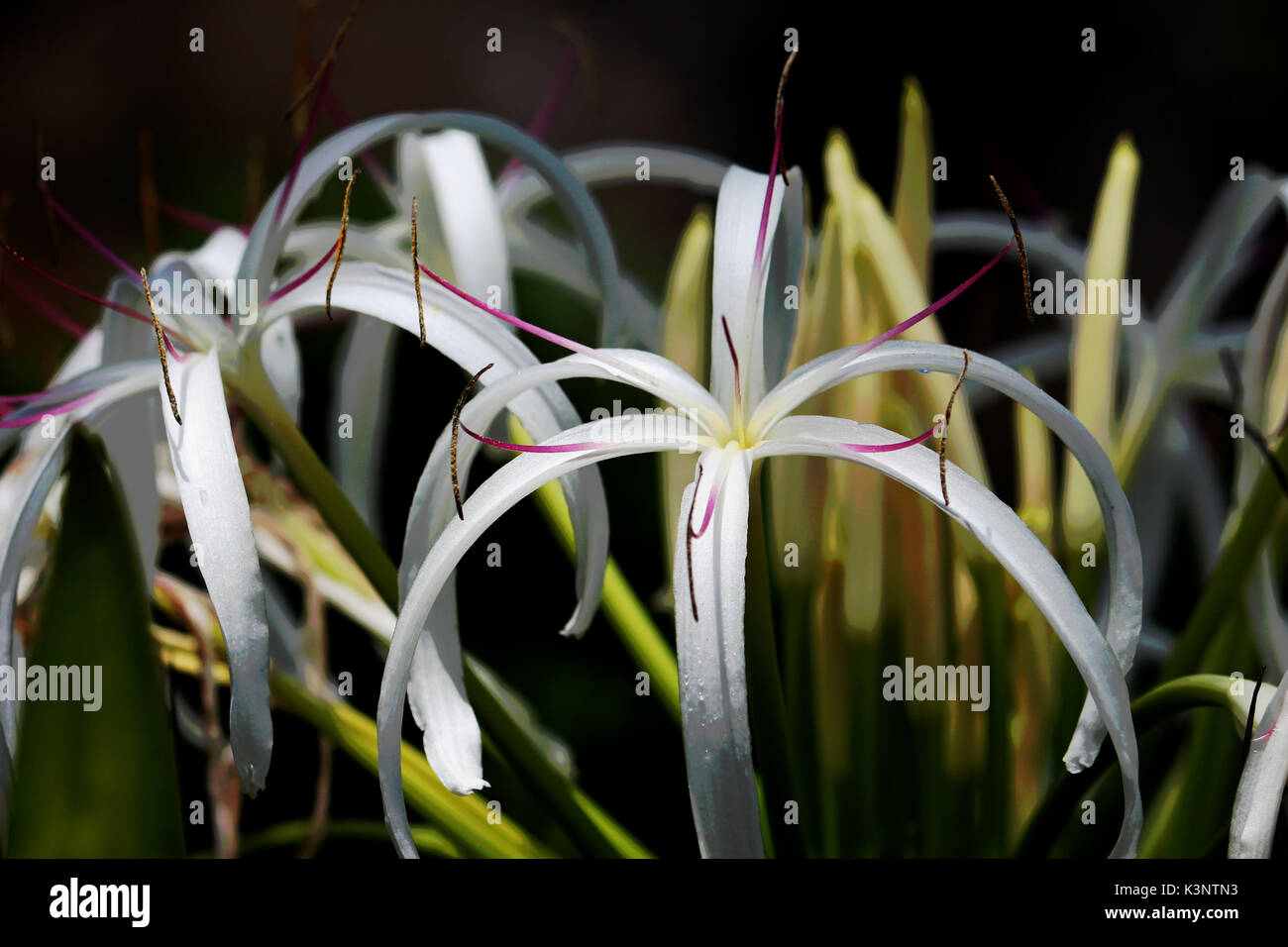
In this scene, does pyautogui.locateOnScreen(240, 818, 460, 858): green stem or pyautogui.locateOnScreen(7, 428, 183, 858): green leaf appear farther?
pyautogui.locateOnScreen(240, 818, 460, 858): green stem

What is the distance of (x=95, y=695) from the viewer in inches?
11.3

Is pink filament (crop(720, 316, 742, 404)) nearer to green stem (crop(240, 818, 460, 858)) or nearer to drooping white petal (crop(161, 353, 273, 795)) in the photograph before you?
drooping white petal (crop(161, 353, 273, 795))

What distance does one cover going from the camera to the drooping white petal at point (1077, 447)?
11.9 inches

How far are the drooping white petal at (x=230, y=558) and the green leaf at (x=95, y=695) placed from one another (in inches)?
0.8

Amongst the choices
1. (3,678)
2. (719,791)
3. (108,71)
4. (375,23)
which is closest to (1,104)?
(108,71)

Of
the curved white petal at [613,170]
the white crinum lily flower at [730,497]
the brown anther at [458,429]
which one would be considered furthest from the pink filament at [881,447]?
the curved white petal at [613,170]

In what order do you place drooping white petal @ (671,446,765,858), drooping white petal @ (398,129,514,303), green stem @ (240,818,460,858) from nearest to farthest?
drooping white petal @ (671,446,765,858)
drooping white petal @ (398,129,514,303)
green stem @ (240,818,460,858)

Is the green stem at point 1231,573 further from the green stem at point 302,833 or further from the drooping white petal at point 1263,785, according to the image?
the green stem at point 302,833

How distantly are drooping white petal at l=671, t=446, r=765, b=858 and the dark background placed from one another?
32 cm

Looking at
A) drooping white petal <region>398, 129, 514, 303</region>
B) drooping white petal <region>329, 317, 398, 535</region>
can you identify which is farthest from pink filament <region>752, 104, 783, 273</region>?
drooping white petal <region>329, 317, 398, 535</region>

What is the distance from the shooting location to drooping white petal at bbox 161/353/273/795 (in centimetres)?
30

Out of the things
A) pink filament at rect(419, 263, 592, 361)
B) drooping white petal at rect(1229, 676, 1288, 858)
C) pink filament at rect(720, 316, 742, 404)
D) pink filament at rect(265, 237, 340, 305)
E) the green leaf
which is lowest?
drooping white petal at rect(1229, 676, 1288, 858)

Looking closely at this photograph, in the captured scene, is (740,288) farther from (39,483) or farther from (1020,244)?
(39,483)

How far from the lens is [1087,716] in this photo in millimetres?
305
